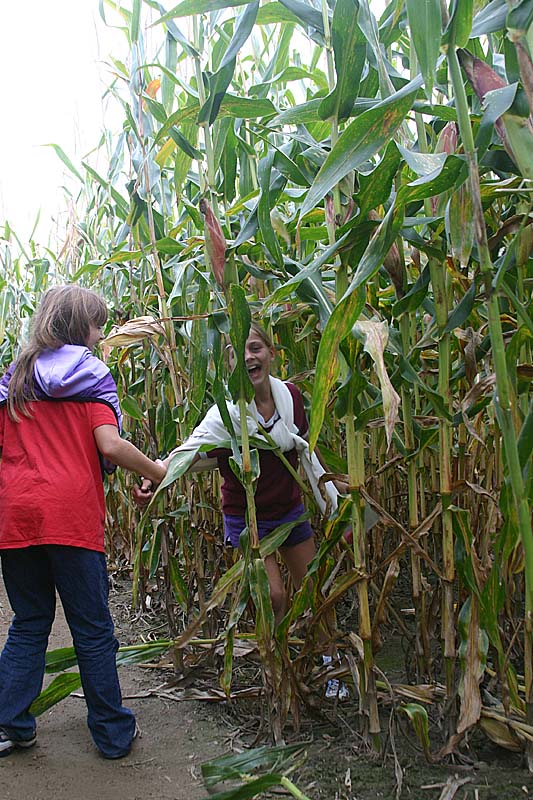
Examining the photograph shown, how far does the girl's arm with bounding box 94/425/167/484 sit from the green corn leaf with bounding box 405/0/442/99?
3.97 feet

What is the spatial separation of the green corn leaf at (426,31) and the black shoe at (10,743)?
6.21 ft

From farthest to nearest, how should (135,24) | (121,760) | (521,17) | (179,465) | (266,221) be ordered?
1. (135,24)
2. (121,760)
3. (179,465)
4. (266,221)
5. (521,17)

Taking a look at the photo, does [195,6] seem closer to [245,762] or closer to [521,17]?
[521,17]

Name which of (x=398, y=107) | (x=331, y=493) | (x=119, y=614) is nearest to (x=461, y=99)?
(x=398, y=107)

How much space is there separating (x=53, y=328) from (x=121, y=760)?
3.91 ft

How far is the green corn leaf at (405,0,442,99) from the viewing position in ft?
3.71

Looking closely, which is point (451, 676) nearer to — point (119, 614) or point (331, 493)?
point (331, 493)

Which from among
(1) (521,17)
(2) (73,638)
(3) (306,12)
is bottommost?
(2) (73,638)

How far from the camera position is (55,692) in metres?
2.08

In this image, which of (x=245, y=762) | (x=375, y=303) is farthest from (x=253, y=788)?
(x=375, y=303)

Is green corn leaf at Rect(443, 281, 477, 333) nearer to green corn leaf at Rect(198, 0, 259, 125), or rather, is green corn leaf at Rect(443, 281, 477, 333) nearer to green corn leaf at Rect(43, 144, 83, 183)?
green corn leaf at Rect(198, 0, 259, 125)

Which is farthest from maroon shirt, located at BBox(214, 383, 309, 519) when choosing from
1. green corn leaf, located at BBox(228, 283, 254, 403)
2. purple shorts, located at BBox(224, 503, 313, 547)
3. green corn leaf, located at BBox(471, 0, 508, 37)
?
green corn leaf, located at BBox(471, 0, 508, 37)

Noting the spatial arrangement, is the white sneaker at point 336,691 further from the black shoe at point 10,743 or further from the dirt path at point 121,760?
the black shoe at point 10,743

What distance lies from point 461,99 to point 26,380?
1.37m
